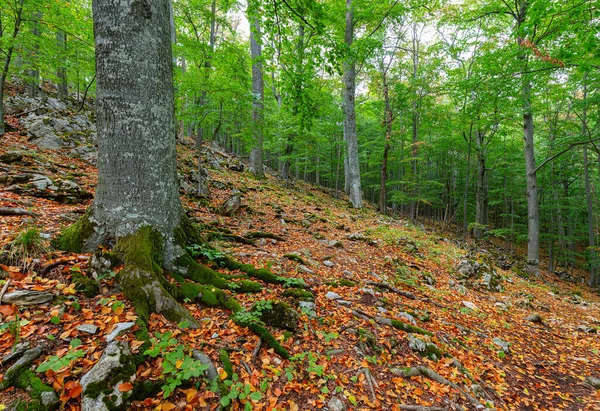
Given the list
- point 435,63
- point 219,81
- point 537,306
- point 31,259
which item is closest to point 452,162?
point 435,63

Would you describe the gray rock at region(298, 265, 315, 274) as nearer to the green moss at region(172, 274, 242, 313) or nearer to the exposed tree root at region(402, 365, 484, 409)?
the green moss at region(172, 274, 242, 313)

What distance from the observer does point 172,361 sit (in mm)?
2008

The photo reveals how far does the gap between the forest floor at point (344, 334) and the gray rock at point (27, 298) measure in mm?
60

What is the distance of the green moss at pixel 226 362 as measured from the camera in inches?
86.6

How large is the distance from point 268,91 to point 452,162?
Result: 17.1 m

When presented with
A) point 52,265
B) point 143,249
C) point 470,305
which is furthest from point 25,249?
point 470,305

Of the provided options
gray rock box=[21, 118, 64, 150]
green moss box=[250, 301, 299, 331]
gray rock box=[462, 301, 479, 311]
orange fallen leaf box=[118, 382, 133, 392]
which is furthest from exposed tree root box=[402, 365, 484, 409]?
gray rock box=[21, 118, 64, 150]

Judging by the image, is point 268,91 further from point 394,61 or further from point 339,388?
point 339,388

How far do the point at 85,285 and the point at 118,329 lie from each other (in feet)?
2.33

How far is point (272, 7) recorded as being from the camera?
4828mm

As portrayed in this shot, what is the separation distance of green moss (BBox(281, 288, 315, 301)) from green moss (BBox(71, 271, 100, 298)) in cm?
207

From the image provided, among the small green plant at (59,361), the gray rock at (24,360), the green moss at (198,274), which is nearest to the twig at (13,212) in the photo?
the green moss at (198,274)

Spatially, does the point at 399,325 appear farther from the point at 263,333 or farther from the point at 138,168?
the point at 138,168

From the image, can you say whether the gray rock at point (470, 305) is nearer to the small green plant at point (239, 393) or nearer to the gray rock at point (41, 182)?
the small green plant at point (239, 393)
